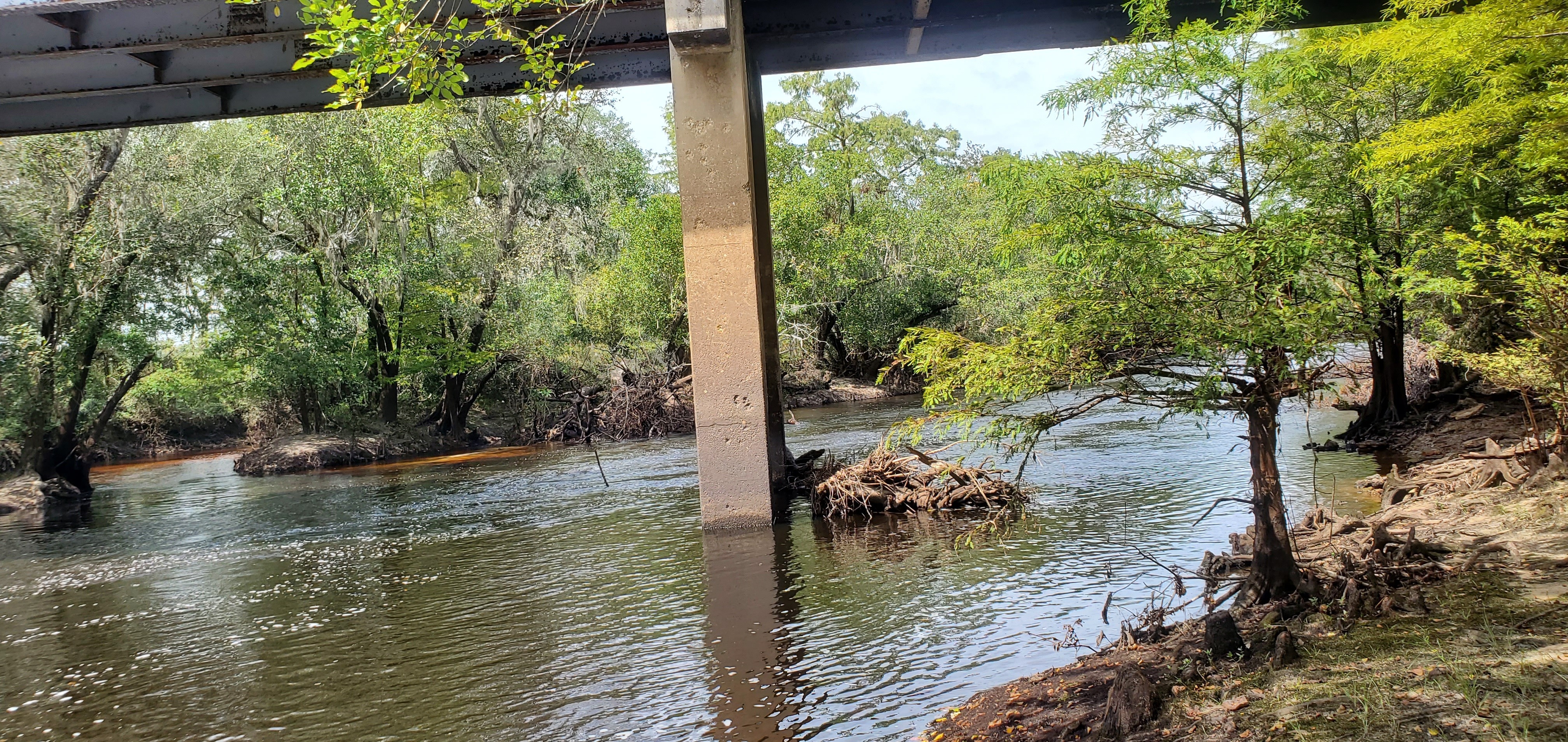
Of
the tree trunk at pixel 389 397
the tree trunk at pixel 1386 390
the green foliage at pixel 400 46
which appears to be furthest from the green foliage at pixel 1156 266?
the tree trunk at pixel 389 397

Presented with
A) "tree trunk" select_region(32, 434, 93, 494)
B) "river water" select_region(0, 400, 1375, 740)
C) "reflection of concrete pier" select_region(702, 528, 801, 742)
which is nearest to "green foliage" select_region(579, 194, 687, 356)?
"river water" select_region(0, 400, 1375, 740)

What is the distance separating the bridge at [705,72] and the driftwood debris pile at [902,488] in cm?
82

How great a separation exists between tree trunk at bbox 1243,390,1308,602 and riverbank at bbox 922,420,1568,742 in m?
0.21

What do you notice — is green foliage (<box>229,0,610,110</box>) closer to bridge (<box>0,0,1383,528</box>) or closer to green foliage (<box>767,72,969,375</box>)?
bridge (<box>0,0,1383,528</box>)

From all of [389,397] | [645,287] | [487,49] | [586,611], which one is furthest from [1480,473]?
[389,397]

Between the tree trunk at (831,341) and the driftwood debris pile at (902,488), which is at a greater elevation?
the tree trunk at (831,341)

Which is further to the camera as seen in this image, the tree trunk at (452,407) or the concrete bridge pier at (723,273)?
the tree trunk at (452,407)

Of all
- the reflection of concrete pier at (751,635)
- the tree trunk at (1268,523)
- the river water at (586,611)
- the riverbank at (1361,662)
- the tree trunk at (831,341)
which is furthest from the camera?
the tree trunk at (831,341)

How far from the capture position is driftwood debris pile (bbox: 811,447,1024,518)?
1277 cm

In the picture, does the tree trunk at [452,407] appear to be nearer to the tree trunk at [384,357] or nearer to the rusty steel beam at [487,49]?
the tree trunk at [384,357]

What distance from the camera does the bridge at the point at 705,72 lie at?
465 inches

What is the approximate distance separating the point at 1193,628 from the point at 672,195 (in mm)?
26042

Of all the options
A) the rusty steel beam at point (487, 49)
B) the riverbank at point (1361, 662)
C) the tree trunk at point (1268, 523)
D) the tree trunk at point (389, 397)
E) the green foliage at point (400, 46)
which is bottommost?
the riverbank at point (1361, 662)

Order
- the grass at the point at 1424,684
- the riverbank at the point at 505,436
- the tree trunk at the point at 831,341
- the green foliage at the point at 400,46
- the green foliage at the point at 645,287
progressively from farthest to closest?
the tree trunk at the point at 831,341, the green foliage at the point at 645,287, the riverbank at the point at 505,436, the green foliage at the point at 400,46, the grass at the point at 1424,684
